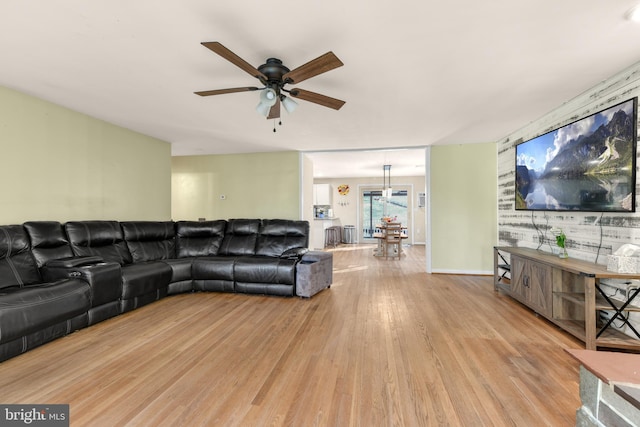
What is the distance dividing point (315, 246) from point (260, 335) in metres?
5.61

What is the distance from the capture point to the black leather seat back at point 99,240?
324cm

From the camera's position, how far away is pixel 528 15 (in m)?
1.80

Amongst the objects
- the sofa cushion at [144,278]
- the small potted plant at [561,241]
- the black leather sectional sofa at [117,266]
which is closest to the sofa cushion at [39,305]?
the black leather sectional sofa at [117,266]

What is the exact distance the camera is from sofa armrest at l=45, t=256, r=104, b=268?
2766 mm

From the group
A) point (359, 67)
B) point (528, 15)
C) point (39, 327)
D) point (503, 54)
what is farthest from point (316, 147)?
point (39, 327)

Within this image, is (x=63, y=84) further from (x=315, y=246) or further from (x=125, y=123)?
(x=315, y=246)

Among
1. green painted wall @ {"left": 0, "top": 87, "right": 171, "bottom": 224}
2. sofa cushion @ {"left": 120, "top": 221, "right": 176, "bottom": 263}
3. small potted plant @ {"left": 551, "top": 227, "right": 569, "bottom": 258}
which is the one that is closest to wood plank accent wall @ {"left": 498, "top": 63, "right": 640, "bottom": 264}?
small potted plant @ {"left": 551, "top": 227, "right": 569, "bottom": 258}

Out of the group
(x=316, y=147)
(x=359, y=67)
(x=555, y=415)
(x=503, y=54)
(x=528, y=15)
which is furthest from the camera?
(x=316, y=147)

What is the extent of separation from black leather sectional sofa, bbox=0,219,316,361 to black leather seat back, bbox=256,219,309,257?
16 millimetres

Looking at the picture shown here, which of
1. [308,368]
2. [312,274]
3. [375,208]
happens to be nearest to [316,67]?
[308,368]

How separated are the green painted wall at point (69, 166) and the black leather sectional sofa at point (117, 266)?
1.19 ft

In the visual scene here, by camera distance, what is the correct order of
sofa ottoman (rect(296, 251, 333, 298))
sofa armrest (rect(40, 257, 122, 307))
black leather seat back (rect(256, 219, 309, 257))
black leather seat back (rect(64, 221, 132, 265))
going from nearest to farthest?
sofa armrest (rect(40, 257, 122, 307)) → black leather seat back (rect(64, 221, 132, 265)) → sofa ottoman (rect(296, 251, 333, 298)) → black leather seat back (rect(256, 219, 309, 257))

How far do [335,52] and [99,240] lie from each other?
356 centimetres

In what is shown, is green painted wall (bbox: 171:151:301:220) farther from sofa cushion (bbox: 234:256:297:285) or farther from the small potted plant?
the small potted plant
